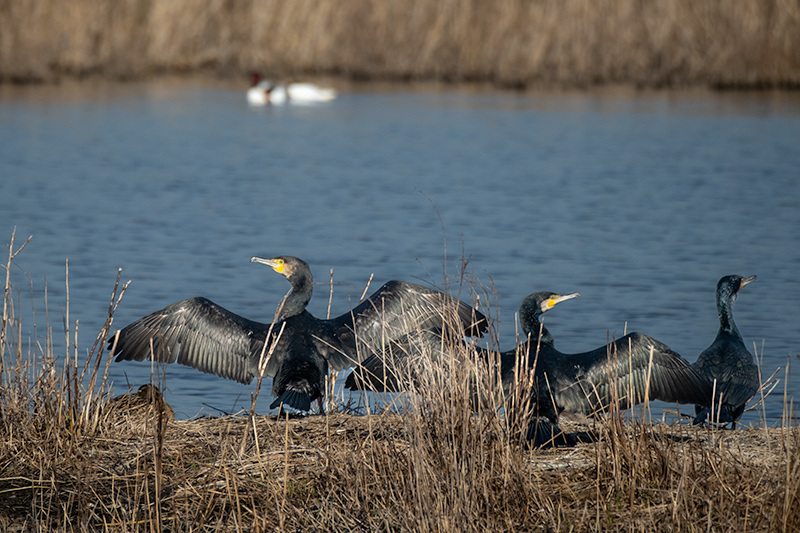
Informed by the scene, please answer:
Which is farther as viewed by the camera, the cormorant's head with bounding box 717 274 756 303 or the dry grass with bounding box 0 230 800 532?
the cormorant's head with bounding box 717 274 756 303

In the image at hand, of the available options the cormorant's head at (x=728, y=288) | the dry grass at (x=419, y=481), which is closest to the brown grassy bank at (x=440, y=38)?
the cormorant's head at (x=728, y=288)

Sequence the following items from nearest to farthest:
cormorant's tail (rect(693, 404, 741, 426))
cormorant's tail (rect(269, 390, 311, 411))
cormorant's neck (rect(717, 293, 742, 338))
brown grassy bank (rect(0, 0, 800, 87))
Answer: cormorant's tail (rect(693, 404, 741, 426))
cormorant's tail (rect(269, 390, 311, 411))
cormorant's neck (rect(717, 293, 742, 338))
brown grassy bank (rect(0, 0, 800, 87))

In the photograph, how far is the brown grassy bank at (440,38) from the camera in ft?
76.9

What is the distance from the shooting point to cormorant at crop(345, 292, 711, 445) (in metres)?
5.34

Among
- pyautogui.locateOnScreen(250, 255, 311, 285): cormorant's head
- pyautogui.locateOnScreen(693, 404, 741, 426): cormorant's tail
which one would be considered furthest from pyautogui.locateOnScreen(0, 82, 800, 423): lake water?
pyautogui.locateOnScreen(693, 404, 741, 426): cormorant's tail

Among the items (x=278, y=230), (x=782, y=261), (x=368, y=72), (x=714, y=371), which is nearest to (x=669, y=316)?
(x=782, y=261)

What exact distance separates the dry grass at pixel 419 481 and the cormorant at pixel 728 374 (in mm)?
680

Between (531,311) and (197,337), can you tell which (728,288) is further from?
(197,337)

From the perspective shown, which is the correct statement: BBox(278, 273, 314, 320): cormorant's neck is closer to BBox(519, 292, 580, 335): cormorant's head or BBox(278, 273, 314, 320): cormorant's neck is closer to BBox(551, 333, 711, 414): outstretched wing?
BBox(519, 292, 580, 335): cormorant's head

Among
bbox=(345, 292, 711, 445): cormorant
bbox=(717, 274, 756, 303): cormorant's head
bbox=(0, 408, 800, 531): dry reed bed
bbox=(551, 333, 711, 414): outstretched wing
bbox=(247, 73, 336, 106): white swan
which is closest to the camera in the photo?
bbox=(0, 408, 800, 531): dry reed bed

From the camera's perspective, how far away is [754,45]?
23.2 meters

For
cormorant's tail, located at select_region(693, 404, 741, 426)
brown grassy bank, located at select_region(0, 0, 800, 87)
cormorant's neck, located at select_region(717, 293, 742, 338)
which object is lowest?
cormorant's tail, located at select_region(693, 404, 741, 426)

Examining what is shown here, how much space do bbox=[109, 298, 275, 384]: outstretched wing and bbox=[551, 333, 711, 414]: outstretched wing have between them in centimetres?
169

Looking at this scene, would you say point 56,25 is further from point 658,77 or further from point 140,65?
point 658,77
